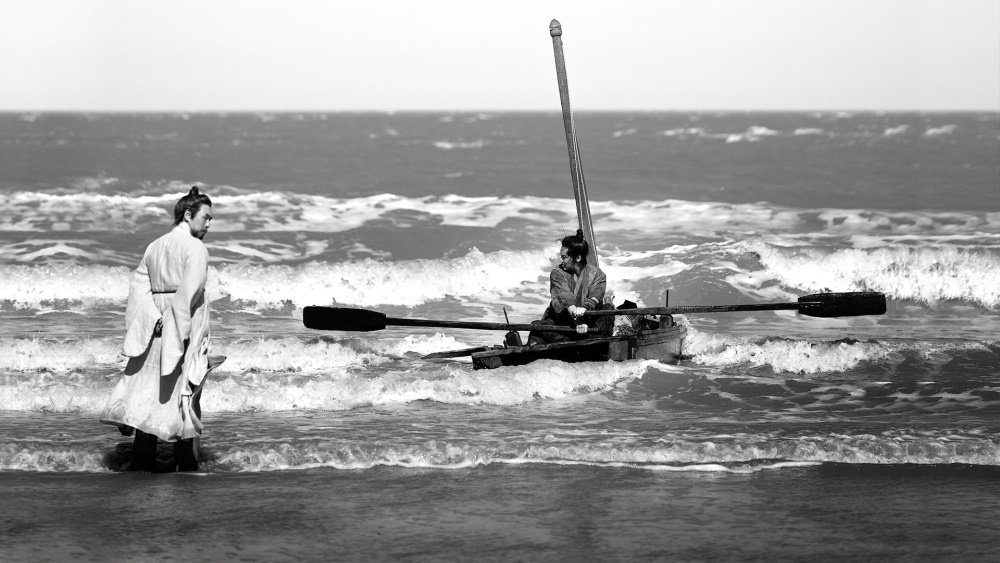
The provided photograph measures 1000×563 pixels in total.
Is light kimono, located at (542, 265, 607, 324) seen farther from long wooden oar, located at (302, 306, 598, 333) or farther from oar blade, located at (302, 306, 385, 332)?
oar blade, located at (302, 306, 385, 332)

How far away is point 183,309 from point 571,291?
18.1ft

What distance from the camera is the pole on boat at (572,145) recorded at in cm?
1411

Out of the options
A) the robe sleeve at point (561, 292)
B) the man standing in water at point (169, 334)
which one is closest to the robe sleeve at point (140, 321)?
the man standing in water at point (169, 334)

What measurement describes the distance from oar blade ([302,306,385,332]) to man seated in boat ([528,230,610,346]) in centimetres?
158

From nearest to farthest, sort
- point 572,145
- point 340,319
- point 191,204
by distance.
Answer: point 191,204 → point 340,319 → point 572,145

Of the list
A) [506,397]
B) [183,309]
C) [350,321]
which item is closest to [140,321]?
[183,309]

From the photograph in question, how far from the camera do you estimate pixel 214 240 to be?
26141mm

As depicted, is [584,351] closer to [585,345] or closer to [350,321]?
[585,345]

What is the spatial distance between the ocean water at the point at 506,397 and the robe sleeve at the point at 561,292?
613 millimetres

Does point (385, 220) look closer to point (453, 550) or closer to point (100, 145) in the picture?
point (453, 550)

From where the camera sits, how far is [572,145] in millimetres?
14117

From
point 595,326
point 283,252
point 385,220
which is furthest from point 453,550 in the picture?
point 385,220

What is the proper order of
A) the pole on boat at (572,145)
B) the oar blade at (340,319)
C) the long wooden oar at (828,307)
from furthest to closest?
1. the pole on boat at (572,145)
2. the long wooden oar at (828,307)
3. the oar blade at (340,319)

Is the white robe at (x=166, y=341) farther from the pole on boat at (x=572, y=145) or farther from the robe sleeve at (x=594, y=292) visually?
the pole on boat at (x=572, y=145)
